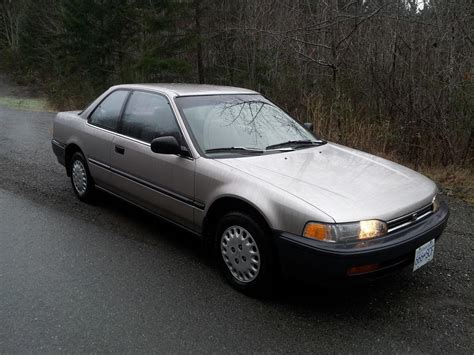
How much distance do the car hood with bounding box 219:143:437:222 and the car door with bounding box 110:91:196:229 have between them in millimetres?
474

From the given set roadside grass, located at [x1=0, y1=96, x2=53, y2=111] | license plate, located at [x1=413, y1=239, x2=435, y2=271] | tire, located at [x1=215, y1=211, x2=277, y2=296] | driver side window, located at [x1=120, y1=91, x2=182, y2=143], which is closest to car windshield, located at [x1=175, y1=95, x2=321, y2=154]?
driver side window, located at [x1=120, y1=91, x2=182, y2=143]

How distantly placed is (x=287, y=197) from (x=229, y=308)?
88cm

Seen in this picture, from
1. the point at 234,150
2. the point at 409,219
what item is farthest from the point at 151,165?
the point at 409,219

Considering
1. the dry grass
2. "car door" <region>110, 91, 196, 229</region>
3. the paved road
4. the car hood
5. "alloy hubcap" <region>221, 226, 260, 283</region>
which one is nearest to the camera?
the paved road

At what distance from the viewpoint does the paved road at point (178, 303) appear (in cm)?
279

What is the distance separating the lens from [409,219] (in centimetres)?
316

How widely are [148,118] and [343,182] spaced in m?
2.02

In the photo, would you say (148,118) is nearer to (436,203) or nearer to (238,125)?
(238,125)

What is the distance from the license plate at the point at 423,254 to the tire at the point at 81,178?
3.54 meters

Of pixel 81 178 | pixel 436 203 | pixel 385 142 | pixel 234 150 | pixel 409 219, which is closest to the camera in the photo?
pixel 409 219

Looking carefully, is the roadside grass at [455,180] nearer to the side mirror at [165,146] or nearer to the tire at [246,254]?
the tire at [246,254]

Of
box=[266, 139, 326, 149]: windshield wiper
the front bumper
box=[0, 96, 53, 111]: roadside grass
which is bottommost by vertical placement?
box=[0, 96, 53, 111]: roadside grass

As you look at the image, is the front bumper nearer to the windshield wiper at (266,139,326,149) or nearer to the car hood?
the car hood

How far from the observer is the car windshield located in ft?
12.7
